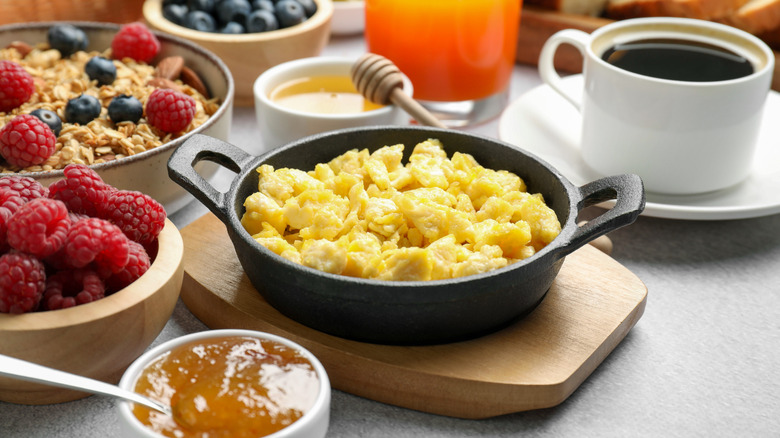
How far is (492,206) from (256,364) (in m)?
0.44

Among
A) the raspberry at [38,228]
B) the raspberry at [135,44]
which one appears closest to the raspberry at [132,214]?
the raspberry at [38,228]

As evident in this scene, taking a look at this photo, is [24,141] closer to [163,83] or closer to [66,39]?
[163,83]

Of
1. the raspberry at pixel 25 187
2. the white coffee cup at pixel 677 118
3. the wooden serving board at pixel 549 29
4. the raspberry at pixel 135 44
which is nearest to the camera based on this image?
the raspberry at pixel 25 187

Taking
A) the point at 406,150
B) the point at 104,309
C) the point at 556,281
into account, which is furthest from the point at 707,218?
the point at 104,309

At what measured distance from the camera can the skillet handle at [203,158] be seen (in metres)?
1.19

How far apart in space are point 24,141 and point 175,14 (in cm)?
76

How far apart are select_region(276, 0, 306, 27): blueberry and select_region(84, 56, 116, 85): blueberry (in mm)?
475

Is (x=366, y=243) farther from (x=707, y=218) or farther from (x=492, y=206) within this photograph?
(x=707, y=218)

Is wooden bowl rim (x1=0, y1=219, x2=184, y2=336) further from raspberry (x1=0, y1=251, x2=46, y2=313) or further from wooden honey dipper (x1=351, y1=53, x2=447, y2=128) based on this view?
wooden honey dipper (x1=351, y1=53, x2=447, y2=128)

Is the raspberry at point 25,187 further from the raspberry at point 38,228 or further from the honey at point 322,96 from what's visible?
the honey at point 322,96

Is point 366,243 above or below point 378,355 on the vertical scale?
above

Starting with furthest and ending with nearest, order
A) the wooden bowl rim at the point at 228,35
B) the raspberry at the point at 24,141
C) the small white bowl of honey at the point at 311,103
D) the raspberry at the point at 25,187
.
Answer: the wooden bowl rim at the point at 228,35 → the small white bowl of honey at the point at 311,103 → the raspberry at the point at 24,141 → the raspberry at the point at 25,187

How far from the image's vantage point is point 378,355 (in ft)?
3.58

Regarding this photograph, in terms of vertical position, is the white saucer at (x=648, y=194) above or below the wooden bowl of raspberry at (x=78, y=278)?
below
